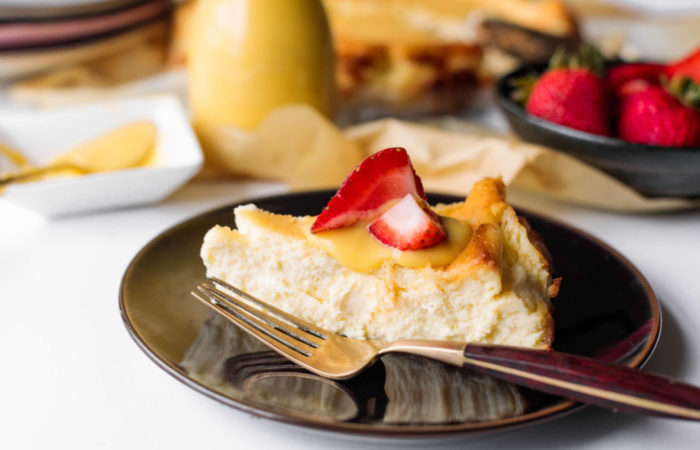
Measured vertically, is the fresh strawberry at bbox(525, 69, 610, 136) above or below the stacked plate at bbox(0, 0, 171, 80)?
below

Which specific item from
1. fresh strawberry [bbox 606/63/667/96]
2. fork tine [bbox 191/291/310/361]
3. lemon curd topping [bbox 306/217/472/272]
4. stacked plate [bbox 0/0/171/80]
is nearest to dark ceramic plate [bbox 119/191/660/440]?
fork tine [bbox 191/291/310/361]

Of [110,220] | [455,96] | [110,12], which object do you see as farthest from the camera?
[110,12]

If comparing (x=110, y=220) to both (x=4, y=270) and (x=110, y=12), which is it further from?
(x=110, y=12)

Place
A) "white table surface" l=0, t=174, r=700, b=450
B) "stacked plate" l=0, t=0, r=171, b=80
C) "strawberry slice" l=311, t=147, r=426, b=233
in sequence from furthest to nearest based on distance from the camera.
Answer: "stacked plate" l=0, t=0, r=171, b=80 < "strawberry slice" l=311, t=147, r=426, b=233 < "white table surface" l=0, t=174, r=700, b=450

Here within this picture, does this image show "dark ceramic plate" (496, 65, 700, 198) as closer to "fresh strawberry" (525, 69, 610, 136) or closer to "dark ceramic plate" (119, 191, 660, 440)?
"fresh strawberry" (525, 69, 610, 136)

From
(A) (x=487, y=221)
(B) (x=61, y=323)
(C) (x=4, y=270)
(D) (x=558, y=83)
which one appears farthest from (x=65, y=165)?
(D) (x=558, y=83)

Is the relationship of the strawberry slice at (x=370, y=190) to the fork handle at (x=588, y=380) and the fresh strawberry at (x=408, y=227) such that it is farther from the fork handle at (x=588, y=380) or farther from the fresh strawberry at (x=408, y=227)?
the fork handle at (x=588, y=380)

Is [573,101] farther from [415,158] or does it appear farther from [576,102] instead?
[415,158]
